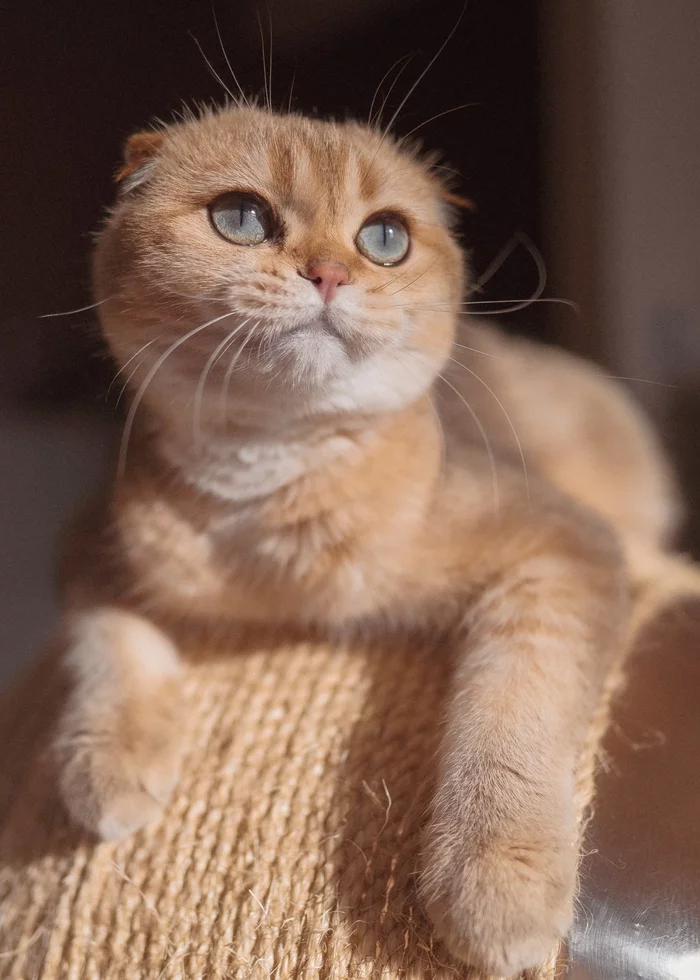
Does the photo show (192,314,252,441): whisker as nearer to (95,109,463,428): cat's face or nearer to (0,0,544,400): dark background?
(95,109,463,428): cat's face

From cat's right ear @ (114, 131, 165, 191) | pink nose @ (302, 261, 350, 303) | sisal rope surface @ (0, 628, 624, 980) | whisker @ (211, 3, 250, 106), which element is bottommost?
sisal rope surface @ (0, 628, 624, 980)

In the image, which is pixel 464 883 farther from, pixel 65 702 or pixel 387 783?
pixel 65 702

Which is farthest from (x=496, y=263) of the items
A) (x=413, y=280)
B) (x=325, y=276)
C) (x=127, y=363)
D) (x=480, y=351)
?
(x=127, y=363)

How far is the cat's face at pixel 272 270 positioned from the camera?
2.07 ft

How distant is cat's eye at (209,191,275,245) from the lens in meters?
0.67

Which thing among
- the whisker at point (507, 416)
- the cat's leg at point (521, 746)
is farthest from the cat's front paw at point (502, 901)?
the whisker at point (507, 416)

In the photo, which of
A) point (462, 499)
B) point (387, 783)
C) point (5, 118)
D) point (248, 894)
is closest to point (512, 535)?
point (462, 499)

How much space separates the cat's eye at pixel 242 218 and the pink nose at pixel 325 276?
3.1 inches

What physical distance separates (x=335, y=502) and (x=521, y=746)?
0.30 m

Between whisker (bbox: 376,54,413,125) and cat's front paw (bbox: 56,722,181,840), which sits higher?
whisker (bbox: 376,54,413,125)

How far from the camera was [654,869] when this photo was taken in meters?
0.60

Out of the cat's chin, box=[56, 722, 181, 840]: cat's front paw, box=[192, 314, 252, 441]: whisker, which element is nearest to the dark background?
box=[192, 314, 252, 441]: whisker

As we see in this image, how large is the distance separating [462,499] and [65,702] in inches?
18.8

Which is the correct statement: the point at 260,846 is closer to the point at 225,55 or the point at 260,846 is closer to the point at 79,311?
the point at 79,311
